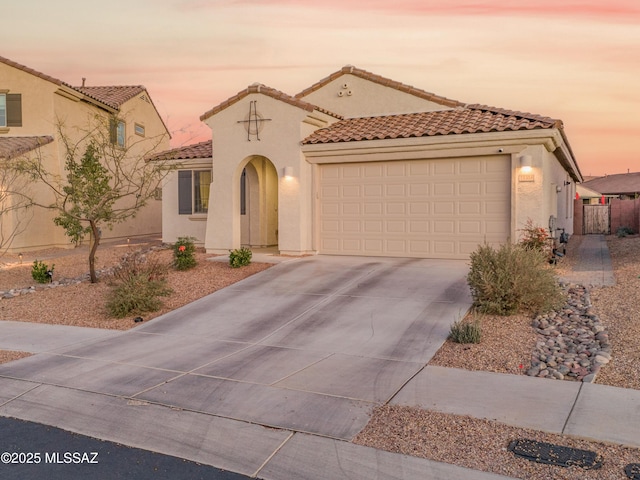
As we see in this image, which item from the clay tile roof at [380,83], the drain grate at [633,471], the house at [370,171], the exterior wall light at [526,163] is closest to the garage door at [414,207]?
the house at [370,171]

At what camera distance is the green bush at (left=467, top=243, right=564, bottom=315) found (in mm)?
9336

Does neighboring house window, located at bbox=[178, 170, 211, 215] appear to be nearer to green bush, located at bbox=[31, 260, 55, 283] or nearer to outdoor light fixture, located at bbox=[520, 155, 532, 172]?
green bush, located at bbox=[31, 260, 55, 283]

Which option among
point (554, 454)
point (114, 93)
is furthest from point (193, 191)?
point (554, 454)

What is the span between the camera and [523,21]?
14320 mm

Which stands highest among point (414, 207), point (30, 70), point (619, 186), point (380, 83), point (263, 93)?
point (30, 70)

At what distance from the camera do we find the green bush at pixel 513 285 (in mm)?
9336

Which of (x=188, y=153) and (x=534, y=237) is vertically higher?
(x=188, y=153)

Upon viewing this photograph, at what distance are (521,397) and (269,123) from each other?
12.0m

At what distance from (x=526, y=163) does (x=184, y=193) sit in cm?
1086

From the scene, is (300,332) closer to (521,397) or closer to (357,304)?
(357,304)

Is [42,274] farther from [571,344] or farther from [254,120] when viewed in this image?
[571,344]

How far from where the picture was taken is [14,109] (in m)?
22.3

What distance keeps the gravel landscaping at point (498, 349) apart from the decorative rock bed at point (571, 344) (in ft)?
0.04

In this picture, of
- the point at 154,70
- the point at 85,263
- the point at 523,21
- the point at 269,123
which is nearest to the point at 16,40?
the point at 154,70
